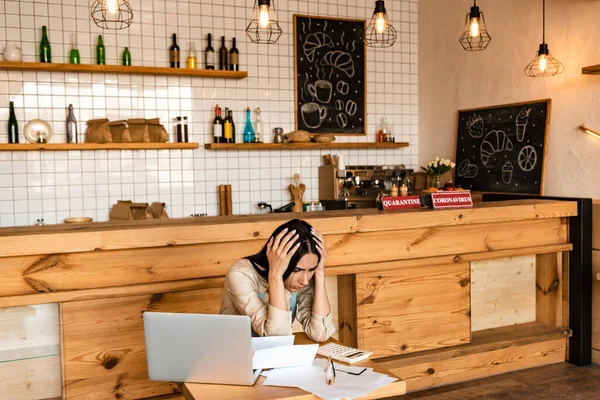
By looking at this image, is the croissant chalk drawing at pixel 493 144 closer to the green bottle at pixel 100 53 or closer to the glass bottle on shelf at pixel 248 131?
the glass bottle on shelf at pixel 248 131

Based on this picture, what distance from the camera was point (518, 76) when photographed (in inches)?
182

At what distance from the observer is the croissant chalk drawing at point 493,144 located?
4.64 meters

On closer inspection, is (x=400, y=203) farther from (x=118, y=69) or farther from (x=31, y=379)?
(x=118, y=69)

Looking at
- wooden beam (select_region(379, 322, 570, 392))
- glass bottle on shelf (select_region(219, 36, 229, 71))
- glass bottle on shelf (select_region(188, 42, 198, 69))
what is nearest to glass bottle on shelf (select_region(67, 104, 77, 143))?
glass bottle on shelf (select_region(188, 42, 198, 69))

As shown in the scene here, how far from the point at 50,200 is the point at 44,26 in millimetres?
1315

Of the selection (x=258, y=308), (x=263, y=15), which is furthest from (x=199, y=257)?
(x=263, y=15)

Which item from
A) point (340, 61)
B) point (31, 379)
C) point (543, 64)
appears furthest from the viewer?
point (340, 61)

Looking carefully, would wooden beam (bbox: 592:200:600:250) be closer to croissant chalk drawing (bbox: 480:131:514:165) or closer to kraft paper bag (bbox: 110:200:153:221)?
croissant chalk drawing (bbox: 480:131:514:165)

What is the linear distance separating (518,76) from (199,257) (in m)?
3.09

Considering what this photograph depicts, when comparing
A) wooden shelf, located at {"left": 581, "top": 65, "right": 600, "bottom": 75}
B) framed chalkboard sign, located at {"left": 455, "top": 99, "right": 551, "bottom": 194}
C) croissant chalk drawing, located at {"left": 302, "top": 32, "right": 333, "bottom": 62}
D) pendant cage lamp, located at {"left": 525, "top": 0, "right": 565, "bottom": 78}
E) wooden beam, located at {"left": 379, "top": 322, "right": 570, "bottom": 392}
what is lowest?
wooden beam, located at {"left": 379, "top": 322, "right": 570, "bottom": 392}

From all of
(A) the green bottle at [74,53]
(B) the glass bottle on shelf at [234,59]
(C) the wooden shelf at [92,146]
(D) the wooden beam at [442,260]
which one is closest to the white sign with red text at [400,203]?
(D) the wooden beam at [442,260]

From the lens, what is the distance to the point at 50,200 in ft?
15.2

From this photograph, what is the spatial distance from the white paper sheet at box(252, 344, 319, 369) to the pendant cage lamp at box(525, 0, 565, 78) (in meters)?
3.11

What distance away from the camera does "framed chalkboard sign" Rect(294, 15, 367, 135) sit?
213 inches
